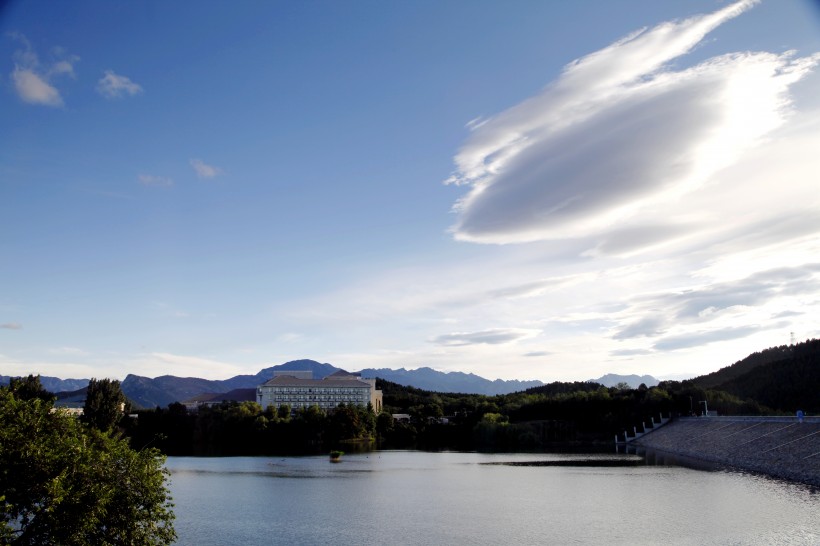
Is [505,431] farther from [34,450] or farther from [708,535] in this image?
[34,450]

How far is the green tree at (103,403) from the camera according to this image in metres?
80.8

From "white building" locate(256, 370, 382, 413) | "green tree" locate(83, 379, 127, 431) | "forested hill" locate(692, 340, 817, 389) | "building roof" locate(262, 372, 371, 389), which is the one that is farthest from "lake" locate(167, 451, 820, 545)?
"building roof" locate(262, 372, 371, 389)

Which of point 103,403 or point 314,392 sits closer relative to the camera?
point 103,403

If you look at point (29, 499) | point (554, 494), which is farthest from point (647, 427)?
point (29, 499)

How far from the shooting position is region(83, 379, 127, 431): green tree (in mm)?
80812

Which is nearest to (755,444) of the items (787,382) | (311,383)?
(787,382)

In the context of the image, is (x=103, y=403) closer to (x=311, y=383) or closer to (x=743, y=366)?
(x=311, y=383)

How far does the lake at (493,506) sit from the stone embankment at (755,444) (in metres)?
3.36

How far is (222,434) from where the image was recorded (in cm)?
10800

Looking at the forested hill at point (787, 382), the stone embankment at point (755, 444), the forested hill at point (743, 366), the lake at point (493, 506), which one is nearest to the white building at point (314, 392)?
the forested hill at point (743, 366)

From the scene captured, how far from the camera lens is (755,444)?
59062mm

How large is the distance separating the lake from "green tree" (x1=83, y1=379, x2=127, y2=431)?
2898 cm

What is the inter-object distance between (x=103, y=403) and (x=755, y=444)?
252ft

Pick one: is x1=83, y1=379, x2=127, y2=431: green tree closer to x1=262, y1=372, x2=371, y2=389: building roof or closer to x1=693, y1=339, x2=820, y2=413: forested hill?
x1=262, y1=372, x2=371, y2=389: building roof
